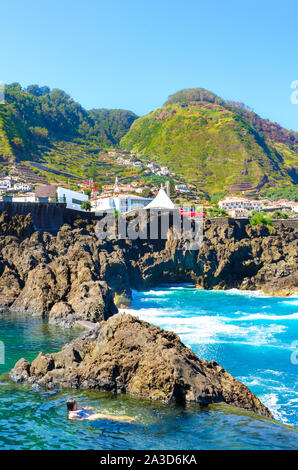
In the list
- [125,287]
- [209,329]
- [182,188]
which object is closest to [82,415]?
[209,329]

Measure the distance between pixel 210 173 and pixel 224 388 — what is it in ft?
589

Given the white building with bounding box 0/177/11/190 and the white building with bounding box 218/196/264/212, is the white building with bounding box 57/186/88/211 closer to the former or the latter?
the white building with bounding box 0/177/11/190

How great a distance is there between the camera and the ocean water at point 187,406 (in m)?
12.4

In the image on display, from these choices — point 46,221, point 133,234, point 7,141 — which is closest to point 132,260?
point 133,234

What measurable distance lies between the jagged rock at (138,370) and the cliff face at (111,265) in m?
12.3

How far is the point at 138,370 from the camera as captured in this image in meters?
16.3

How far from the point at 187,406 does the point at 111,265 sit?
33516 millimetres

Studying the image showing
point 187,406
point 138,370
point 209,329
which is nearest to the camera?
point 187,406

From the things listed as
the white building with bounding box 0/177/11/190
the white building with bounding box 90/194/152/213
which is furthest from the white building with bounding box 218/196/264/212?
the white building with bounding box 0/177/11/190

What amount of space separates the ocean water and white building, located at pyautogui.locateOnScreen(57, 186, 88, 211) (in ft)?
112

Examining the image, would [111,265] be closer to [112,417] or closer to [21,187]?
[112,417]

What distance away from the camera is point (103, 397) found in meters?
15.8

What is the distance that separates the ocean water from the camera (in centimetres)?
1239
